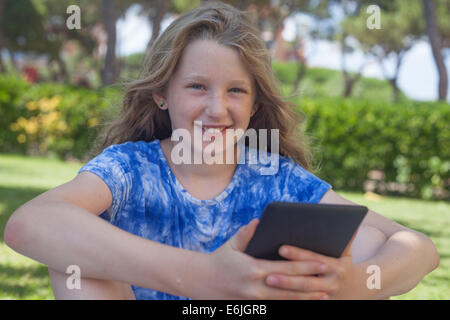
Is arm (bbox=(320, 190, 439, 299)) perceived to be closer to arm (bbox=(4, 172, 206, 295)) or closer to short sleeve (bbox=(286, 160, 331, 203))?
short sleeve (bbox=(286, 160, 331, 203))

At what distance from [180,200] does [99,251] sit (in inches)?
25.4

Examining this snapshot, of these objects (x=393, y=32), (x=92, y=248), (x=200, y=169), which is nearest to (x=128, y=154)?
(x=200, y=169)

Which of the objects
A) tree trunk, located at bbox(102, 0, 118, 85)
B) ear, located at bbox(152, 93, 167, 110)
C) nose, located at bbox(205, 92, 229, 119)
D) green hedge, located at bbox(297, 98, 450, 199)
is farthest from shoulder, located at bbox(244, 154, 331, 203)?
tree trunk, located at bbox(102, 0, 118, 85)

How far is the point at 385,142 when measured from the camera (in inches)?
387

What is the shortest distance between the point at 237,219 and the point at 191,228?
197 millimetres

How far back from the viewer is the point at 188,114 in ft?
7.19

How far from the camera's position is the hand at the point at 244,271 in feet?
4.97

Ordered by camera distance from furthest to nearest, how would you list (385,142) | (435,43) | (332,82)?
(332,82), (435,43), (385,142)

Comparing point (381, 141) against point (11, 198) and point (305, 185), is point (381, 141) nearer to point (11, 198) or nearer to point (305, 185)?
point (11, 198)

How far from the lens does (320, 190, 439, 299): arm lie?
5.81ft

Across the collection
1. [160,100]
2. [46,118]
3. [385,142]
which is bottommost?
[385,142]

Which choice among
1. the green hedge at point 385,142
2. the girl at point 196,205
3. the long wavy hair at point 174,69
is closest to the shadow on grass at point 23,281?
the long wavy hair at point 174,69

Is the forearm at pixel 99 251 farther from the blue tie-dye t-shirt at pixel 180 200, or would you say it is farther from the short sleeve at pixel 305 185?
the short sleeve at pixel 305 185
